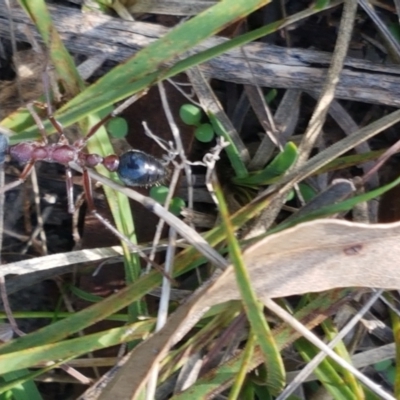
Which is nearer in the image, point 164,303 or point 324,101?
point 164,303

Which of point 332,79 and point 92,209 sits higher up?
point 332,79

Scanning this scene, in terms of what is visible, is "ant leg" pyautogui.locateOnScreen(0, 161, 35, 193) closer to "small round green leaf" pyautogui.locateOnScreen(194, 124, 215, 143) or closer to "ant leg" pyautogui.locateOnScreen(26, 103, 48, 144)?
"ant leg" pyautogui.locateOnScreen(26, 103, 48, 144)

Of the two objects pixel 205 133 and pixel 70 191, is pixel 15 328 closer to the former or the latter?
pixel 70 191

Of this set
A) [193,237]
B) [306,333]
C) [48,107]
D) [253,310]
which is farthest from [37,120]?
[306,333]

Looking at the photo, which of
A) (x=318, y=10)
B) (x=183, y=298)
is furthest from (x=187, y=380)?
(x=318, y=10)

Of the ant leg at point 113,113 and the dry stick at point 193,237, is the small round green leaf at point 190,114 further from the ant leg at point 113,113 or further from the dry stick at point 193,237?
the dry stick at point 193,237

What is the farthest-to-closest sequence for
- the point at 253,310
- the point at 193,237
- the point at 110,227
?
the point at 110,227 → the point at 193,237 → the point at 253,310

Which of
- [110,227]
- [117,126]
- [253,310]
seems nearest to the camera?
[253,310]
